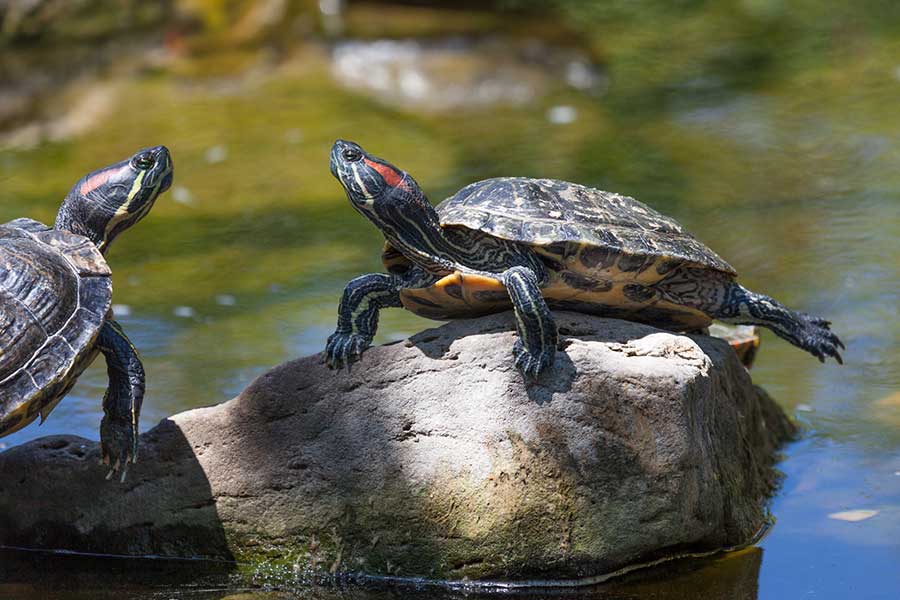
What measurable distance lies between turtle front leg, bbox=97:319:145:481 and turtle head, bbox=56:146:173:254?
512 millimetres

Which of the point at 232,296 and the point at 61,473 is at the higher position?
the point at 61,473

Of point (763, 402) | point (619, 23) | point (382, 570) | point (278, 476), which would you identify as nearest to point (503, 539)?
point (382, 570)

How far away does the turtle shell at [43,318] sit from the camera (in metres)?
3.73

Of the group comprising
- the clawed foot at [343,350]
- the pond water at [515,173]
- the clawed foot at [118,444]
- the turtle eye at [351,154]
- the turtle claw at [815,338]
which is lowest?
the pond water at [515,173]

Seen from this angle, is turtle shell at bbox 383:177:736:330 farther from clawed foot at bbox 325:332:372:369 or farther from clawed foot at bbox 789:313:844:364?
clawed foot at bbox 789:313:844:364

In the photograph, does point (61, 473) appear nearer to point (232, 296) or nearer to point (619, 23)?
point (232, 296)

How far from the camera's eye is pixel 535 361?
3770 mm

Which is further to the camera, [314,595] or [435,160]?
[435,160]

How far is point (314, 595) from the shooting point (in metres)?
3.65

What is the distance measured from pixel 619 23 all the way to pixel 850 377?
7813mm

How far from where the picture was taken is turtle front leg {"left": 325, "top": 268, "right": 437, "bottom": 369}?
157 inches

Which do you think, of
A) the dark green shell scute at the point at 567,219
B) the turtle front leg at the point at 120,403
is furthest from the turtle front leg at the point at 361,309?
the turtle front leg at the point at 120,403

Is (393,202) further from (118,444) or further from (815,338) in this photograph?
(815,338)

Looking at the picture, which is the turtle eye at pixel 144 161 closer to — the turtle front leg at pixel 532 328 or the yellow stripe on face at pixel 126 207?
the yellow stripe on face at pixel 126 207
